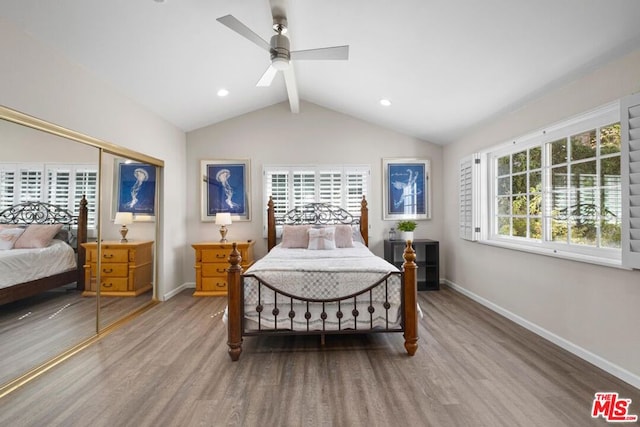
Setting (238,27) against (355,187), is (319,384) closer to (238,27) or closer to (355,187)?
(238,27)

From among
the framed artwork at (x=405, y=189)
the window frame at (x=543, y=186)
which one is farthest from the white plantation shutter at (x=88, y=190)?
the window frame at (x=543, y=186)

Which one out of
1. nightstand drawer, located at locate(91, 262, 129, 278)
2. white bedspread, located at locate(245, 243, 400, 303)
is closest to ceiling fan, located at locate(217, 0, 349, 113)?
white bedspread, located at locate(245, 243, 400, 303)

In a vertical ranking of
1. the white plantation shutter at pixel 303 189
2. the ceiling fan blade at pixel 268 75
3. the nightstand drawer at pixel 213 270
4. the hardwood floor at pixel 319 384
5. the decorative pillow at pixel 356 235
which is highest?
the ceiling fan blade at pixel 268 75

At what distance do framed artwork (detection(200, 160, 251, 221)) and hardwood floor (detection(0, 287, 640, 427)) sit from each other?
7.55ft

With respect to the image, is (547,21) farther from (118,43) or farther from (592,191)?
(118,43)

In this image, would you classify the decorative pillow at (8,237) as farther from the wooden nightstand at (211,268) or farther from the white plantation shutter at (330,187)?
the white plantation shutter at (330,187)

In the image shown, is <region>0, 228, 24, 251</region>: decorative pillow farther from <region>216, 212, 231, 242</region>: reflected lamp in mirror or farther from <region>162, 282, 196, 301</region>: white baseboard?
<region>216, 212, 231, 242</region>: reflected lamp in mirror

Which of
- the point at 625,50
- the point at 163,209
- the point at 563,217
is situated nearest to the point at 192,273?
the point at 163,209

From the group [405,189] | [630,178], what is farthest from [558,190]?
[405,189]

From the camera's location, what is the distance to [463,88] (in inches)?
125

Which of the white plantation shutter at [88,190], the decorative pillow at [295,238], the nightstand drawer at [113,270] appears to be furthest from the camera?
the decorative pillow at [295,238]

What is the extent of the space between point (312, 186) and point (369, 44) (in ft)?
8.18

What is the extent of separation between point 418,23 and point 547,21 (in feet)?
3.07

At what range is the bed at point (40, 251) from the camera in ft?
7.20
